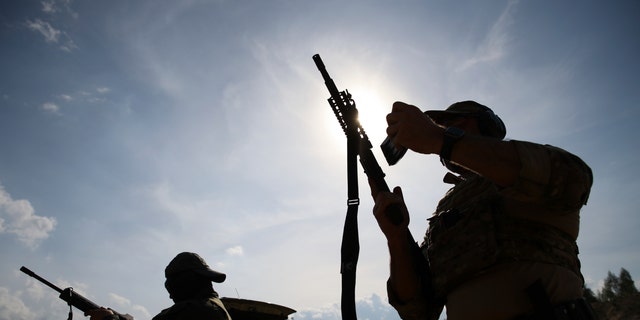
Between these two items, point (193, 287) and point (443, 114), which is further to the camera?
point (193, 287)

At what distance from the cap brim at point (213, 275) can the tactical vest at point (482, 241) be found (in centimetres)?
461

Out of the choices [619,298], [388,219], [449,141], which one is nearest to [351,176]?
[388,219]

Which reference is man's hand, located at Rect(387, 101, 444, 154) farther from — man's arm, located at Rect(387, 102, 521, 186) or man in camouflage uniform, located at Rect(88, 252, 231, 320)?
man in camouflage uniform, located at Rect(88, 252, 231, 320)

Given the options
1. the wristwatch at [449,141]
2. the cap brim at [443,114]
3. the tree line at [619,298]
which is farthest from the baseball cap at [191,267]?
the tree line at [619,298]

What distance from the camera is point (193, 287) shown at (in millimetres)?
5805

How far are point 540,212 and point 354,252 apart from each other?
6.73ft

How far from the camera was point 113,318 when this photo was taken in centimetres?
747

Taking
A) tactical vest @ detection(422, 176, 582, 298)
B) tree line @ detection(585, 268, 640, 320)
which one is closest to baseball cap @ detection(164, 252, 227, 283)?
tactical vest @ detection(422, 176, 582, 298)

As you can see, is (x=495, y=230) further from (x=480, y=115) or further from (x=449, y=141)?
(x=480, y=115)

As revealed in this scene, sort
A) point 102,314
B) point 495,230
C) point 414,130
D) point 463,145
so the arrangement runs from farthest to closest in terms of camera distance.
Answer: point 102,314
point 495,230
point 414,130
point 463,145

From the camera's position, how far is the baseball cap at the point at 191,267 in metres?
5.91

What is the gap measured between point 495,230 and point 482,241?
0.35 feet

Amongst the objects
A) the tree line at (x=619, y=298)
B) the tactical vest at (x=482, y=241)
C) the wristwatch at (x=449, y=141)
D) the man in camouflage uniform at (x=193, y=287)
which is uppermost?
the tree line at (x=619, y=298)

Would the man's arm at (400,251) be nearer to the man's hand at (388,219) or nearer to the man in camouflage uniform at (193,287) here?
the man's hand at (388,219)
